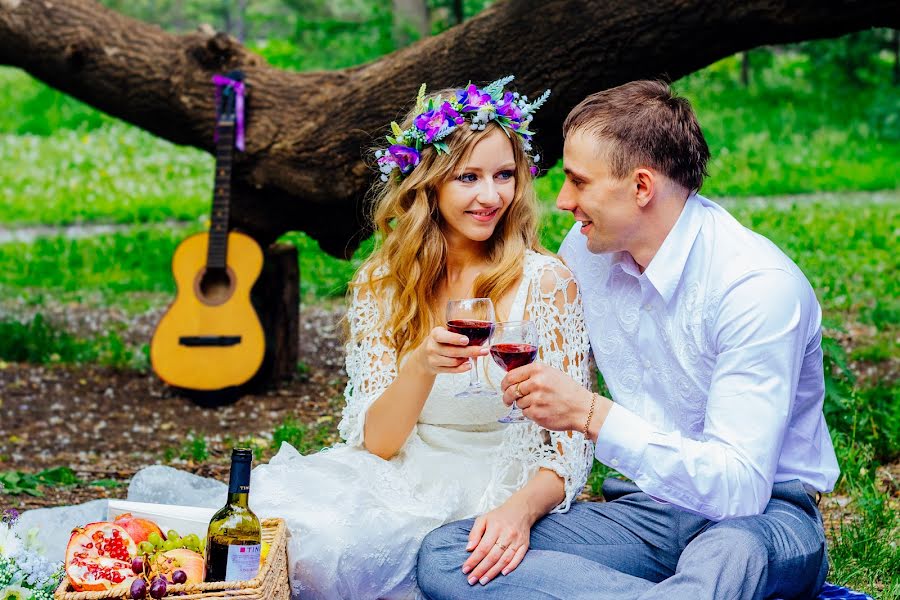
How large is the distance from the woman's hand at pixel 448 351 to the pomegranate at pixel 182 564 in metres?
0.80

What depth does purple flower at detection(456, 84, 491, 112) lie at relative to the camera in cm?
359

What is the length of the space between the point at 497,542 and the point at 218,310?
4010mm

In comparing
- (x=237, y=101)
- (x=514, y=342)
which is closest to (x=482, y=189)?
(x=514, y=342)

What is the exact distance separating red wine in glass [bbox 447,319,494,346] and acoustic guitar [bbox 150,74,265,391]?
391cm

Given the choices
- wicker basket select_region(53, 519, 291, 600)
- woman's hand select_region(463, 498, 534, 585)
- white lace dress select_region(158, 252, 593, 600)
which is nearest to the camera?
wicker basket select_region(53, 519, 291, 600)

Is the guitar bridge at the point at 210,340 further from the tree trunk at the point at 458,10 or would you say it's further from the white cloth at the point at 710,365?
the tree trunk at the point at 458,10

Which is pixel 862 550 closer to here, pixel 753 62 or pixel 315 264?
pixel 315 264

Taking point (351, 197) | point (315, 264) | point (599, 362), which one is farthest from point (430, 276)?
point (315, 264)

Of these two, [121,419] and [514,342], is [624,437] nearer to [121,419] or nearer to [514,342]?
[514,342]

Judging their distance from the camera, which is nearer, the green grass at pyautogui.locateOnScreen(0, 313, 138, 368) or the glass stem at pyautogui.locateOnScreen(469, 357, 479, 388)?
the glass stem at pyautogui.locateOnScreen(469, 357, 479, 388)

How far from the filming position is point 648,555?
3.20 metres

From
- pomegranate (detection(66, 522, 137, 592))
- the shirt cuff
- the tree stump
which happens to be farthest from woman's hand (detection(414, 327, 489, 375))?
the tree stump

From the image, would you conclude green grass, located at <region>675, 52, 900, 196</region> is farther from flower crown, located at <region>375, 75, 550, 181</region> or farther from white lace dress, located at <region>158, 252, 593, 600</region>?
white lace dress, located at <region>158, 252, 593, 600</region>

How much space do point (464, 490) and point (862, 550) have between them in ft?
4.83
